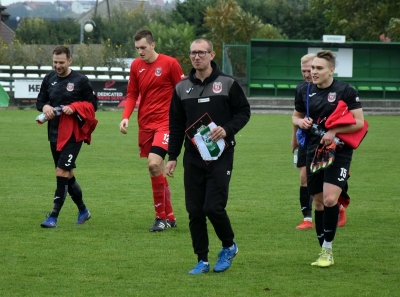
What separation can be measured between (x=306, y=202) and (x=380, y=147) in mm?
12033

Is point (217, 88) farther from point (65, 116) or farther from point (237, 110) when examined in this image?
point (65, 116)

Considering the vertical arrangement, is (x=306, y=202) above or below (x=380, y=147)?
above

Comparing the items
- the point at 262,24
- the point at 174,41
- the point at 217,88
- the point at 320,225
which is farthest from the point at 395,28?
the point at 217,88

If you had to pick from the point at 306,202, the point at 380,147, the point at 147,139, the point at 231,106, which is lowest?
the point at 380,147

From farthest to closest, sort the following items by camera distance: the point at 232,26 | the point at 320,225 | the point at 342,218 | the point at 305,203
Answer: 1. the point at 232,26
2. the point at 342,218
3. the point at 305,203
4. the point at 320,225

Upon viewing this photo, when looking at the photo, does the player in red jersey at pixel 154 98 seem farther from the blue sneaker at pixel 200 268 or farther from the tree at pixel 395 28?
the tree at pixel 395 28

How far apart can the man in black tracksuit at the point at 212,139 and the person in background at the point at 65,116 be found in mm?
2825

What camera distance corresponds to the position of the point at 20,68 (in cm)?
4291

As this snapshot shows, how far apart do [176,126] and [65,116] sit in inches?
111

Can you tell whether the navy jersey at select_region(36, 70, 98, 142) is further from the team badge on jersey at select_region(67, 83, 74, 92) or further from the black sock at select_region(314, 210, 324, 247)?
the black sock at select_region(314, 210, 324, 247)

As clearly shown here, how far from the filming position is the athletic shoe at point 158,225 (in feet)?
32.6

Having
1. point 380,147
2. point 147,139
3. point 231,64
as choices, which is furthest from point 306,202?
point 231,64

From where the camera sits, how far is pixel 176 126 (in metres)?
7.74

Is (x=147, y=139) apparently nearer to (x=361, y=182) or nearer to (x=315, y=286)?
(x=315, y=286)
